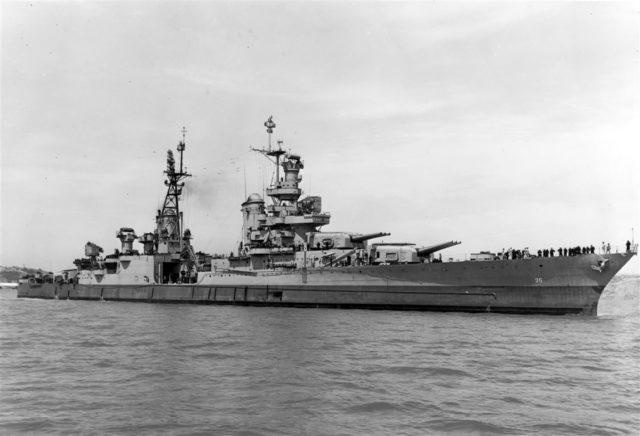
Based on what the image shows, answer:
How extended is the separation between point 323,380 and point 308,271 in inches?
836

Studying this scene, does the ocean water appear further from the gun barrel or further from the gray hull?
the gun barrel

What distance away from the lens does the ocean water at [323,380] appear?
396 inches

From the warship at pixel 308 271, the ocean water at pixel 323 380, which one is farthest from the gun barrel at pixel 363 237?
the ocean water at pixel 323 380

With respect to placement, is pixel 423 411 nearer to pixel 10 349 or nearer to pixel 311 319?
pixel 10 349

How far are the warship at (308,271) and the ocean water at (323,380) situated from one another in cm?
496

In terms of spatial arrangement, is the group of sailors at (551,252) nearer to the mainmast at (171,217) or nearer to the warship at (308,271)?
the warship at (308,271)

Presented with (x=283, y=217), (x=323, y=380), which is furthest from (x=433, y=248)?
(x=323, y=380)

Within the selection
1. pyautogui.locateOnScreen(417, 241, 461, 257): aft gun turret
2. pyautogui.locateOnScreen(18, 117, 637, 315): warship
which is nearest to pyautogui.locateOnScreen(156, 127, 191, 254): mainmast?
pyautogui.locateOnScreen(18, 117, 637, 315): warship

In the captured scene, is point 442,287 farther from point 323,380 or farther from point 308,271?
point 323,380

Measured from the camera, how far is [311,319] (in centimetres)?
2714

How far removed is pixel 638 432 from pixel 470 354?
282 inches

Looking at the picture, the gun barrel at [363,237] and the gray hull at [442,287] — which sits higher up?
the gun barrel at [363,237]

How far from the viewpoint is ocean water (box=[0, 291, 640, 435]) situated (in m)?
10.1

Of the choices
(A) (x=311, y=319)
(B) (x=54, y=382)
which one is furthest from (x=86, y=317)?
(B) (x=54, y=382)
